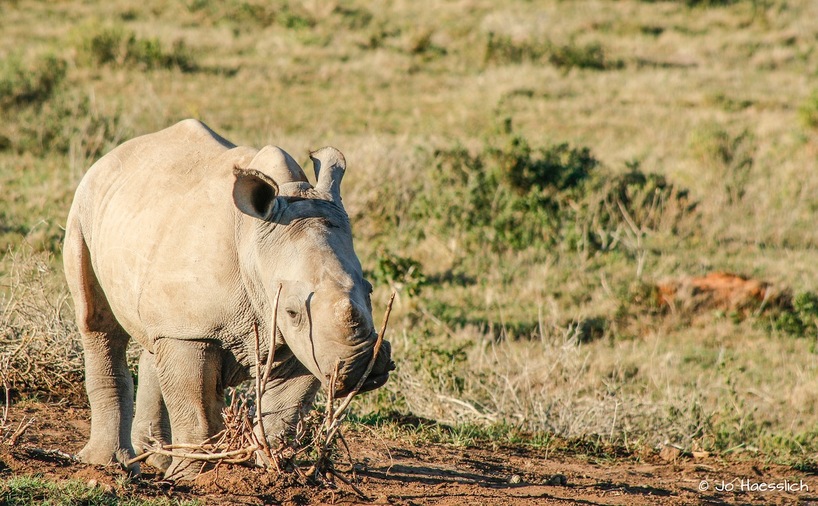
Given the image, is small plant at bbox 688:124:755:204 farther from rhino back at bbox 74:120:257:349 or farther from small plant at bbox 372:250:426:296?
rhino back at bbox 74:120:257:349

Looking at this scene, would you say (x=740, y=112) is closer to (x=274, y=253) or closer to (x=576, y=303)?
(x=576, y=303)

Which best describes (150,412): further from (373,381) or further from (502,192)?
(502,192)

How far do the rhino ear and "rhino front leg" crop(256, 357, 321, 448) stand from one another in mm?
794

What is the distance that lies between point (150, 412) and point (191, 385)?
111cm

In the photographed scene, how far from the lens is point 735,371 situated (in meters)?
8.47

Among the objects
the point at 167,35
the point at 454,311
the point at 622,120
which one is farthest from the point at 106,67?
the point at 454,311

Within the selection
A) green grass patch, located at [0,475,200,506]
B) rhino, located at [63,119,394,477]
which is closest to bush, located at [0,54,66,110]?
rhino, located at [63,119,394,477]

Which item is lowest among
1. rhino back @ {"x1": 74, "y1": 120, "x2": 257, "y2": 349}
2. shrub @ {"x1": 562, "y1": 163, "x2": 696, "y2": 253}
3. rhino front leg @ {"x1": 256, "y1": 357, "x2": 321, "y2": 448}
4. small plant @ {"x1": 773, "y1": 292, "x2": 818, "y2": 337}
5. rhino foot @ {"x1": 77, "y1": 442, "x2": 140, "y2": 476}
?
small plant @ {"x1": 773, "y1": 292, "x2": 818, "y2": 337}

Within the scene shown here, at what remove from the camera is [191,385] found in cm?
467

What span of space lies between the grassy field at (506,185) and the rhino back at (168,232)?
5.27ft

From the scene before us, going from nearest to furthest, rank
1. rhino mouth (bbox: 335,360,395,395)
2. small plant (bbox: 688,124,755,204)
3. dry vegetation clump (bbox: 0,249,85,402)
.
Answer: rhino mouth (bbox: 335,360,395,395), dry vegetation clump (bbox: 0,249,85,402), small plant (bbox: 688,124,755,204)

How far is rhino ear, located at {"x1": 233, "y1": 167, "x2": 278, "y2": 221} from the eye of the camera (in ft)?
14.1

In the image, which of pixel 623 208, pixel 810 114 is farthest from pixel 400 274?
pixel 810 114

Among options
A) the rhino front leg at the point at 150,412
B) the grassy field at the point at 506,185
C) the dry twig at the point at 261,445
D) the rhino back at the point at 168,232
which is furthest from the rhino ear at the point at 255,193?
the grassy field at the point at 506,185
